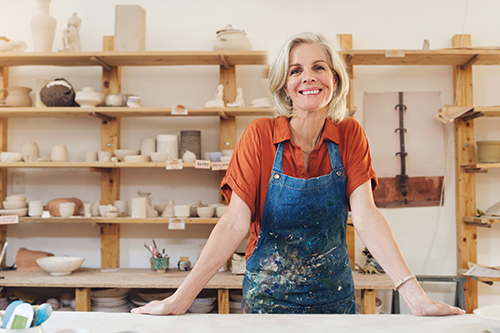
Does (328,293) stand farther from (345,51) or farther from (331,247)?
(345,51)

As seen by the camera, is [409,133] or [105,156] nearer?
[105,156]

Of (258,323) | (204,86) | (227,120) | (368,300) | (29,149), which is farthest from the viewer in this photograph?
(204,86)

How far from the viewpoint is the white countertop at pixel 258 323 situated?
0.95 m

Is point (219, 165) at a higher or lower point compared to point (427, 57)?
lower

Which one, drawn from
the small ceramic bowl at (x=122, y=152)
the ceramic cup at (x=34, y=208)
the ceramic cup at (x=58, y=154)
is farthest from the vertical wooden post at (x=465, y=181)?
Answer: the ceramic cup at (x=34, y=208)

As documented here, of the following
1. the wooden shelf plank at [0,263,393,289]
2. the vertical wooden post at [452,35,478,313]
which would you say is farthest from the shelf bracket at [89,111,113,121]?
the vertical wooden post at [452,35,478,313]

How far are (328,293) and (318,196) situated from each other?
0.33 metres

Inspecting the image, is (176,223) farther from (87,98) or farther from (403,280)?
(403,280)

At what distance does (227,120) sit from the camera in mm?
3062

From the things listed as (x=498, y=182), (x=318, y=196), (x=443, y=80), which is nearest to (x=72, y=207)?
(x=318, y=196)

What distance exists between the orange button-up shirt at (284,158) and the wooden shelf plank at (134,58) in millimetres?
1524

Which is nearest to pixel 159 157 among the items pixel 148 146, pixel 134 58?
pixel 148 146

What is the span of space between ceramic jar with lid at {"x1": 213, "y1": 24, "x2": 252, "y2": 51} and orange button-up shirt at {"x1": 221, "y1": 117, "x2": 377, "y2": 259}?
1.56 meters

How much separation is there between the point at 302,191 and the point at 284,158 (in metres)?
0.14
